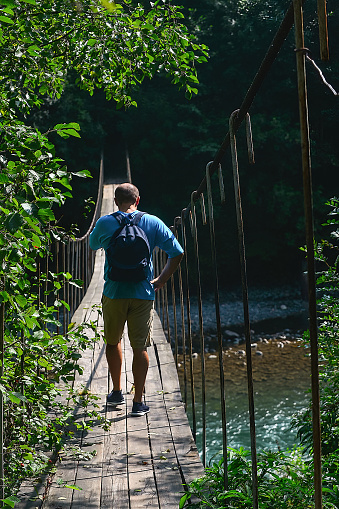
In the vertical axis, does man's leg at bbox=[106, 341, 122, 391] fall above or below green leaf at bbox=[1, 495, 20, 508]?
below

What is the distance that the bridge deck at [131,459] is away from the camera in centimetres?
192

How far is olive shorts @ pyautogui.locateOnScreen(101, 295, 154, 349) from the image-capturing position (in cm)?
268

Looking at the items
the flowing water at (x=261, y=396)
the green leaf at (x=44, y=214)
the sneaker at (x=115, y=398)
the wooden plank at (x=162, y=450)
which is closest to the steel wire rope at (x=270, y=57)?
the green leaf at (x=44, y=214)

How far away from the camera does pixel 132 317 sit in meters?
2.70

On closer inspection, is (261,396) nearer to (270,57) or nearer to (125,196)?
(125,196)

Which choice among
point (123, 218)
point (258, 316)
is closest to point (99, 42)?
point (123, 218)

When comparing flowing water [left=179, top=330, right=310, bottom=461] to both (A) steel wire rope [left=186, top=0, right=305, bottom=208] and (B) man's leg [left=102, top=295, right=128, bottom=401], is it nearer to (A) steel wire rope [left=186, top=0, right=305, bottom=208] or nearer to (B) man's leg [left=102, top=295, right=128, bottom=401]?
(B) man's leg [left=102, top=295, right=128, bottom=401]

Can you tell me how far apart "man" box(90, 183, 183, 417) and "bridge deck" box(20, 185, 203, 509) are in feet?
0.50

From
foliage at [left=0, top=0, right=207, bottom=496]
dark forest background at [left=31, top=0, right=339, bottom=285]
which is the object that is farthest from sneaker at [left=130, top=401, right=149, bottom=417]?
dark forest background at [left=31, top=0, right=339, bottom=285]

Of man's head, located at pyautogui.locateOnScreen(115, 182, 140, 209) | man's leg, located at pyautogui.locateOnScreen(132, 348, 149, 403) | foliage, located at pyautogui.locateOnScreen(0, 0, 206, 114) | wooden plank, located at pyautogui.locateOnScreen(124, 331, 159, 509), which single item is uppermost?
foliage, located at pyautogui.locateOnScreen(0, 0, 206, 114)

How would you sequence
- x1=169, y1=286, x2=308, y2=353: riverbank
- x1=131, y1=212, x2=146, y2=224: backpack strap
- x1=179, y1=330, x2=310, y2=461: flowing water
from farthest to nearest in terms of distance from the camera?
x1=169, y1=286, x2=308, y2=353: riverbank, x1=179, y1=330, x2=310, y2=461: flowing water, x1=131, y1=212, x2=146, y2=224: backpack strap

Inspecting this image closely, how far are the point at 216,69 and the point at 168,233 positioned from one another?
552 inches

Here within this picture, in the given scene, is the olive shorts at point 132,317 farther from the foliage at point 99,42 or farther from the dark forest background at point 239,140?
the dark forest background at point 239,140

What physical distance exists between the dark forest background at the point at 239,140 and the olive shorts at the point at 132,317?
39.3ft
